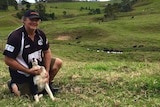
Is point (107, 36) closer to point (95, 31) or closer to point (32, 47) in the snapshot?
point (95, 31)

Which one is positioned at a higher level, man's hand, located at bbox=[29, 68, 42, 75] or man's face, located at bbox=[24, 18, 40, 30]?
man's face, located at bbox=[24, 18, 40, 30]

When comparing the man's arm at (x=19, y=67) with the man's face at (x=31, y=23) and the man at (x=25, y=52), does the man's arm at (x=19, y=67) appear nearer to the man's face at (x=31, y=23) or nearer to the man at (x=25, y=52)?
the man at (x=25, y=52)

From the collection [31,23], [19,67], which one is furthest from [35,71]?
[31,23]

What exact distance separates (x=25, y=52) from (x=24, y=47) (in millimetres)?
114

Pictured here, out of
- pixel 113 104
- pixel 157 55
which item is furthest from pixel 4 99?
pixel 157 55

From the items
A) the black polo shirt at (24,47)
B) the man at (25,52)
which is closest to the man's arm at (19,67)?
the man at (25,52)

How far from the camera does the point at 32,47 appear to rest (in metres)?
7.54

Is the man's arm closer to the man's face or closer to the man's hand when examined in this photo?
the man's hand

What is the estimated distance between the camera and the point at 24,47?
24.4 ft

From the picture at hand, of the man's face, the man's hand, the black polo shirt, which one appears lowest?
the man's hand

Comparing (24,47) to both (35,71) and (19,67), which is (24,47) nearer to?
(19,67)

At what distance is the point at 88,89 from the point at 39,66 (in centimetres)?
128

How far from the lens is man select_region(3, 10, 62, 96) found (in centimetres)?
731

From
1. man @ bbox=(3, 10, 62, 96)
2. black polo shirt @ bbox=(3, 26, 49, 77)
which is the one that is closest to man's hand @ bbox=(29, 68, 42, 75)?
man @ bbox=(3, 10, 62, 96)
